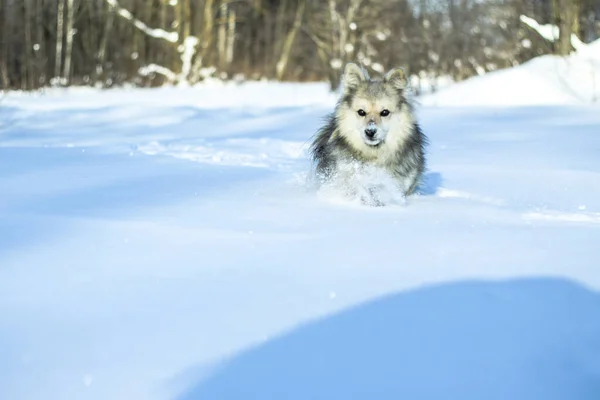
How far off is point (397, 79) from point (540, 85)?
21.7 ft

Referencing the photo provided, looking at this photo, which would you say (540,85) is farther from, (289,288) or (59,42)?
(59,42)

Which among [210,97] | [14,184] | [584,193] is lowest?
[210,97]

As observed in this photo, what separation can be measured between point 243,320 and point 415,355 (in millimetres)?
558

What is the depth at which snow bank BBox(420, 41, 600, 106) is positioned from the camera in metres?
9.75

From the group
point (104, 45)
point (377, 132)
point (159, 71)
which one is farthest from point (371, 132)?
point (104, 45)

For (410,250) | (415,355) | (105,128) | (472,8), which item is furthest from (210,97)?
(415,355)

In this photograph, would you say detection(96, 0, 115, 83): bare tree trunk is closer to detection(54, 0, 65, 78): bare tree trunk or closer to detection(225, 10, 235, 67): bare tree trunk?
detection(54, 0, 65, 78): bare tree trunk

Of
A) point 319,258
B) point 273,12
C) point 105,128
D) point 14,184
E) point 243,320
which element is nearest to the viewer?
point 243,320

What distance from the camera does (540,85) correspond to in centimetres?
1031

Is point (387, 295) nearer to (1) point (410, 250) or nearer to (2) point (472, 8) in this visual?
(1) point (410, 250)

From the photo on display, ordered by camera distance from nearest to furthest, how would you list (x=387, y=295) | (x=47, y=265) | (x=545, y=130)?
(x=387, y=295)
(x=47, y=265)
(x=545, y=130)

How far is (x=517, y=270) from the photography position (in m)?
2.53

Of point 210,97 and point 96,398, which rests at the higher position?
point 96,398

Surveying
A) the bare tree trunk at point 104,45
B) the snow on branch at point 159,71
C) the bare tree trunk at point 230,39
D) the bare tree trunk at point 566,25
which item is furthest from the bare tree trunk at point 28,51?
the bare tree trunk at point 566,25
